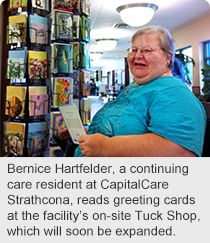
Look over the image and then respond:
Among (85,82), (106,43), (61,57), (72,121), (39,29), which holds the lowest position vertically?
(72,121)

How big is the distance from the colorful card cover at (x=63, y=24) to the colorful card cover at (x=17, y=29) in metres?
0.28

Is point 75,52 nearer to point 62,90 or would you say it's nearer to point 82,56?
point 82,56

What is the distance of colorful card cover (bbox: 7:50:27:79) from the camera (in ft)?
6.70

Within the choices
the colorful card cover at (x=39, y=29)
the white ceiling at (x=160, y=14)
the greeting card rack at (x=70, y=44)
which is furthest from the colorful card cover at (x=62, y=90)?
the white ceiling at (x=160, y=14)

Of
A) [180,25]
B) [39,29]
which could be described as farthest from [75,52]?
[180,25]

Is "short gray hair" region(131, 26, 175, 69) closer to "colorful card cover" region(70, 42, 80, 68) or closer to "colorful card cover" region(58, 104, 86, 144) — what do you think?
"colorful card cover" region(58, 104, 86, 144)

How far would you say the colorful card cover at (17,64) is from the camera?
2041mm

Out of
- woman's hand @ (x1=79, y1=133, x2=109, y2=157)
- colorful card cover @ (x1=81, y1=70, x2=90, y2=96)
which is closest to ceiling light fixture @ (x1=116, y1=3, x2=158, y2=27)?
colorful card cover @ (x1=81, y1=70, x2=90, y2=96)

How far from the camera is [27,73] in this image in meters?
2.10

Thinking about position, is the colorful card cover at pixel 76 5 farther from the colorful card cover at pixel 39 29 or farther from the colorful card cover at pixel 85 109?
the colorful card cover at pixel 85 109

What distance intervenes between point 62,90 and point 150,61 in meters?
1.29
